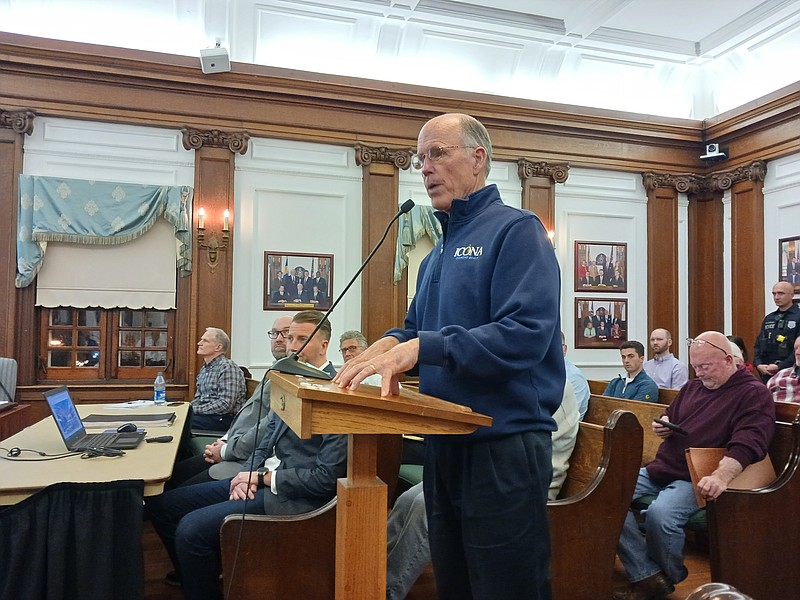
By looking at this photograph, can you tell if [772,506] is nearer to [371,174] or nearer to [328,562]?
[328,562]

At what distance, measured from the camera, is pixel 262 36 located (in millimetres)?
6500

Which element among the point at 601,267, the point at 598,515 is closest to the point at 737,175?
the point at 601,267

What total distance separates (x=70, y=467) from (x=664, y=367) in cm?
542

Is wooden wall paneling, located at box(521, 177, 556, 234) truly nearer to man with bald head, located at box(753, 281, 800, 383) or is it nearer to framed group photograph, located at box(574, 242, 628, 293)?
framed group photograph, located at box(574, 242, 628, 293)

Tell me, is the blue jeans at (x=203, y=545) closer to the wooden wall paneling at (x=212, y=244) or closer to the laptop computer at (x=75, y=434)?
the laptop computer at (x=75, y=434)

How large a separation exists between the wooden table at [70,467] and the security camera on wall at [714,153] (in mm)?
6962

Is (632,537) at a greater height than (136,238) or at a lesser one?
lesser

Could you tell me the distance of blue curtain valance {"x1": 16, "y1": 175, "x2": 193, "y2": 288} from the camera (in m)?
5.80

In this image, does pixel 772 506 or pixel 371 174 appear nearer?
pixel 772 506

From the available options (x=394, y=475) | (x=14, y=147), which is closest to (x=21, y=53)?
(x=14, y=147)

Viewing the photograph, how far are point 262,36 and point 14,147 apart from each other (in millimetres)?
2574

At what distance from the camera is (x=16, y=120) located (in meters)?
5.83

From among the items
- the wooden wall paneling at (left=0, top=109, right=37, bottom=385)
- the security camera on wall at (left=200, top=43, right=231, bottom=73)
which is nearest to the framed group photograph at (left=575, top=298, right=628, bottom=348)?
the security camera on wall at (left=200, top=43, right=231, bottom=73)

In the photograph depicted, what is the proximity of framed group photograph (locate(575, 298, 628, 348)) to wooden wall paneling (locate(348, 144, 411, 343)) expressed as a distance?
2.19 m
